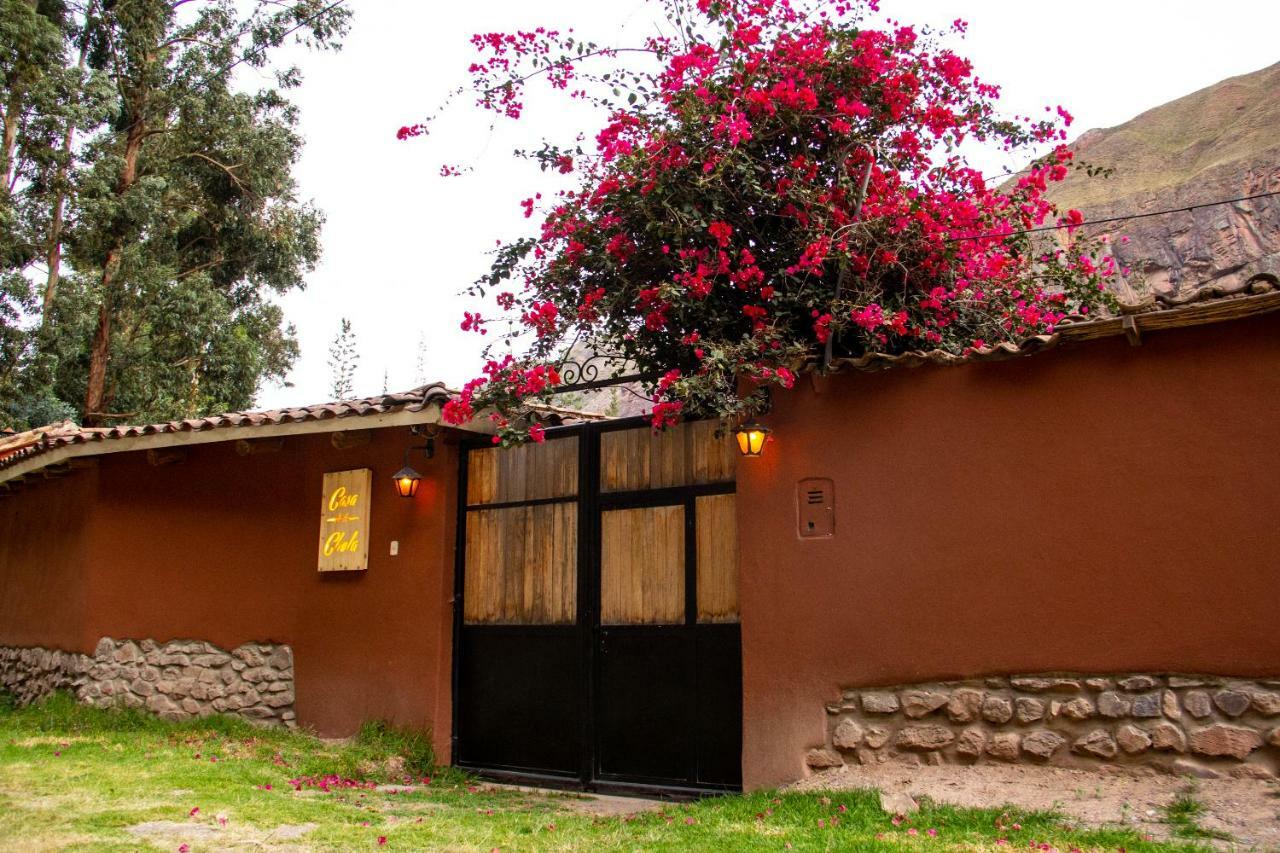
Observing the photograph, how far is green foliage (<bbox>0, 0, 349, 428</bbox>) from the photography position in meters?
15.0

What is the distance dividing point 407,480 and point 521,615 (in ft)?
4.52

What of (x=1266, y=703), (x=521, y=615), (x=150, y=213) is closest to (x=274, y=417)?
(x=521, y=615)

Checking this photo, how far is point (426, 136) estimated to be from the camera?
24.0 ft

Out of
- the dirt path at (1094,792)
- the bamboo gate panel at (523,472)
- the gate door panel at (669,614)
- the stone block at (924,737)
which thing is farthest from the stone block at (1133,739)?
the bamboo gate panel at (523,472)

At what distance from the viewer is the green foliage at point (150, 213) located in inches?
591

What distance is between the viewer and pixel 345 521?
8.18m

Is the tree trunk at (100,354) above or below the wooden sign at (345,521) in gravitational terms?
above

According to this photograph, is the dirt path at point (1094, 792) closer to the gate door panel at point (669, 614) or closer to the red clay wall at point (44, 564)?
the gate door panel at point (669, 614)

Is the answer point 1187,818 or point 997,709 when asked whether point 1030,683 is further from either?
point 1187,818

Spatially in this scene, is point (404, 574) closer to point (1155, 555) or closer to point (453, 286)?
point (453, 286)

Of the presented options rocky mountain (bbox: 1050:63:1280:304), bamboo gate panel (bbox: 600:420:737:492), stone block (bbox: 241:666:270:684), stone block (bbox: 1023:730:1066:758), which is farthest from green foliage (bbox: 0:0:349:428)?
rocky mountain (bbox: 1050:63:1280:304)

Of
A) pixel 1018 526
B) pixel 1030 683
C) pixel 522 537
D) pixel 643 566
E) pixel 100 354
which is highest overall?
pixel 100 354

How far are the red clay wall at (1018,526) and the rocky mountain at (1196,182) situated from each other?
17160mm

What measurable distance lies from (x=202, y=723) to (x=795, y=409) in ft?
18.2
